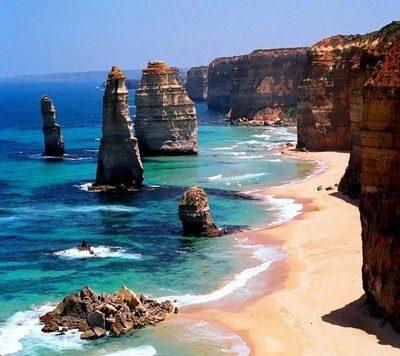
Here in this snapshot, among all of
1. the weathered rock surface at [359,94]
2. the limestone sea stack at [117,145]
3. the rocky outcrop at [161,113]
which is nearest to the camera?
the weathered rock surface at [359,94]

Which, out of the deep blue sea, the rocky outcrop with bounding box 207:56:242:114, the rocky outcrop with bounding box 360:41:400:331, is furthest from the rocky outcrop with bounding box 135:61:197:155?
the rocky outcrop with bounding box 207:56:242:114

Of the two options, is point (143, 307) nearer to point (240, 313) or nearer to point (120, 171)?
point (240, 313)

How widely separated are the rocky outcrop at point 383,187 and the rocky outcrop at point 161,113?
53.9 m

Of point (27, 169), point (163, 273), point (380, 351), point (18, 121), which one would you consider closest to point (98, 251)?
point (163, 273)

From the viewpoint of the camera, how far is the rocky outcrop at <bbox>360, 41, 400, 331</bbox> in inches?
996

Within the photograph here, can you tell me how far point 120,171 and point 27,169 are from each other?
55.4 feet

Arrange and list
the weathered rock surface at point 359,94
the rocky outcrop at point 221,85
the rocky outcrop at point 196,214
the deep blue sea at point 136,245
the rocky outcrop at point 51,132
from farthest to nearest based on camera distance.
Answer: the rocky outcrop at point 221,85
the rocky outcrop at point 51,132
the weathered rock surface at point 359,94
the rocky outcrop at point 196,214
the deep blue sea at point 136,245

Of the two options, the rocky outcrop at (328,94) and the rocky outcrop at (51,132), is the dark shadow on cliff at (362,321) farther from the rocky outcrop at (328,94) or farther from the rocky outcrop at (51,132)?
the rocky outcrop at (51,132)

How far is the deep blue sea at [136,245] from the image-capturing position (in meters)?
27.8

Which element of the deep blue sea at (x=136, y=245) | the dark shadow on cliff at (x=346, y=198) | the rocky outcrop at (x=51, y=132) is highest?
the rocky outcrop at (x=51, y=132)

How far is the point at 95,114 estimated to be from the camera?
167375 millimetres

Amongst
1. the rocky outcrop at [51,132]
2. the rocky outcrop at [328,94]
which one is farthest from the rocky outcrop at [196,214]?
the rocky outcrop at [51,132]

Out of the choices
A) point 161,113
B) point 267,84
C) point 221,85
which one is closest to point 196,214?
point 161,113

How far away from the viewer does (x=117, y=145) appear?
5884 cm
